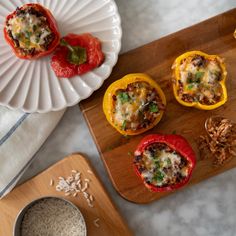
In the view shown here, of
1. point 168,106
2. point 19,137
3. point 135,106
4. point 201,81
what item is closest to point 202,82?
point 201,81

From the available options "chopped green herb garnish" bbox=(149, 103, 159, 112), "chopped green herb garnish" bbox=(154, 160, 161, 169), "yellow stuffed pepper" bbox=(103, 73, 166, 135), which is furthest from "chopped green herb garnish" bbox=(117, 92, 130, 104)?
"chopped green herb garnish" bbox=(154, 160, 161, 169)

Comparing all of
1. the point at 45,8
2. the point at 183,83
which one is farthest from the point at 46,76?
the point at 183,83

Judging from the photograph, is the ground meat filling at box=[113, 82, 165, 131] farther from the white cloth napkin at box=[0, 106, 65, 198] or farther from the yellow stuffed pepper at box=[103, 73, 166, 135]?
the white cloth napkin at box=[0, 106, 65, 198]

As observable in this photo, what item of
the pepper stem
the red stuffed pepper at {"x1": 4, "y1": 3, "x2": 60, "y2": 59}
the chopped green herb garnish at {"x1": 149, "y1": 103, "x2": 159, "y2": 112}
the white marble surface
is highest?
the red stuffed pepper at {"x1": 4, "y1": 3, "x2": 60, "y2": 59}

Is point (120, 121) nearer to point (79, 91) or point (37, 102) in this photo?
point (79, 91)

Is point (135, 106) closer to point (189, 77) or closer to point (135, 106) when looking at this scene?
point (135, 106)
